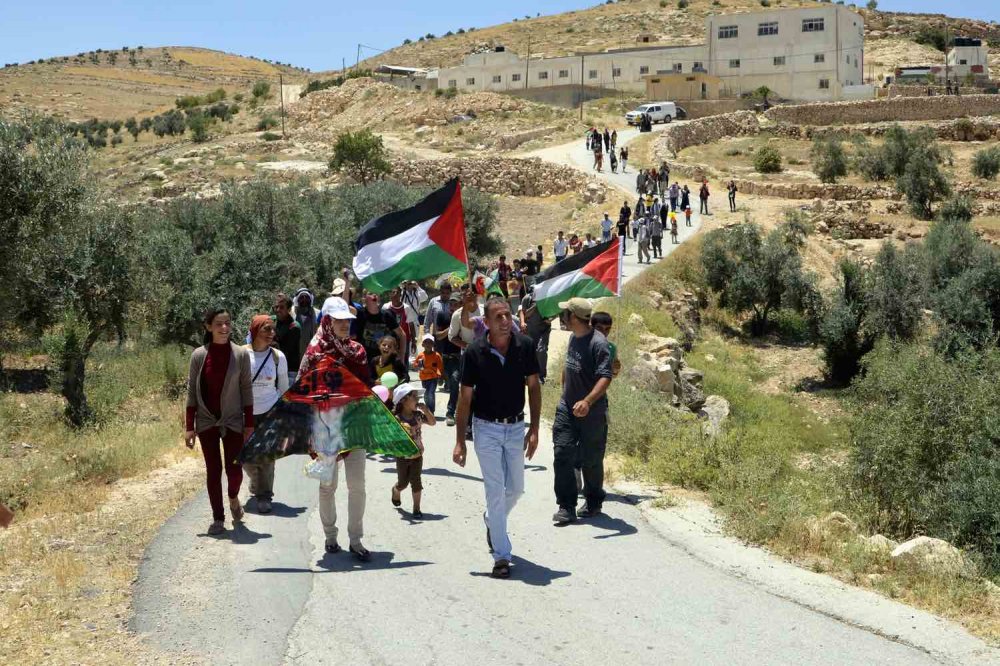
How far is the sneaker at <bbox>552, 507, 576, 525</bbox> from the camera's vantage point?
8.20 metres

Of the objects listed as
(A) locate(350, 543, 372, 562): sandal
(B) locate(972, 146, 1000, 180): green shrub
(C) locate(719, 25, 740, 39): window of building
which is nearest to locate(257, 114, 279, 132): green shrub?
(C) locate(719, 25, 740, 39): window of building

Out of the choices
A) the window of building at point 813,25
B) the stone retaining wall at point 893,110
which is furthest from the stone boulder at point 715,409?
the window of building at point 813,25

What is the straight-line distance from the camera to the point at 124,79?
114125mm

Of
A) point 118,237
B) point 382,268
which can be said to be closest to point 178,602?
point 382,268

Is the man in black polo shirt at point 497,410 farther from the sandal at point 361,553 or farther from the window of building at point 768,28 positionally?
the window of building at point 768,28

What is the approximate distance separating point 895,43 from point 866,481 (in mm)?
97644

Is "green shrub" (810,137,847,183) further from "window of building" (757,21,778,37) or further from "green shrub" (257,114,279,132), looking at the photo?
"green shrub" (257,114,279,132)

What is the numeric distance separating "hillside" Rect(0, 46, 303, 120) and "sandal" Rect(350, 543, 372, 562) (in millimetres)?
80537

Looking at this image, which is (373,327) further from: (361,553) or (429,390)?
(361,553)

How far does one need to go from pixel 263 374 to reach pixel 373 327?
2.57 metres

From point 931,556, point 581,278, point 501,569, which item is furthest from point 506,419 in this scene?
point 581,278

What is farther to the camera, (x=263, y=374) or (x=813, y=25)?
(x=813, y=25)

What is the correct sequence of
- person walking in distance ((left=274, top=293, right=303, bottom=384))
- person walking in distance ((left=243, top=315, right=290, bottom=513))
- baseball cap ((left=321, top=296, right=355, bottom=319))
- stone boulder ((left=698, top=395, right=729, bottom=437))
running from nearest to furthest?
1. baseball cap ((left=321, top=296, right=355, bottom=319))
2. person walking in distance ((left=243, top=315, right=290, bottom=513))
3. person walking in distance ((left=274, top=293, right=303, bottom=384))
4. stone boulder ((left=698, top=395, right=729, bottom=437))

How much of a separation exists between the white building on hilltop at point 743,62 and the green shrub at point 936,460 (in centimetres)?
5987
